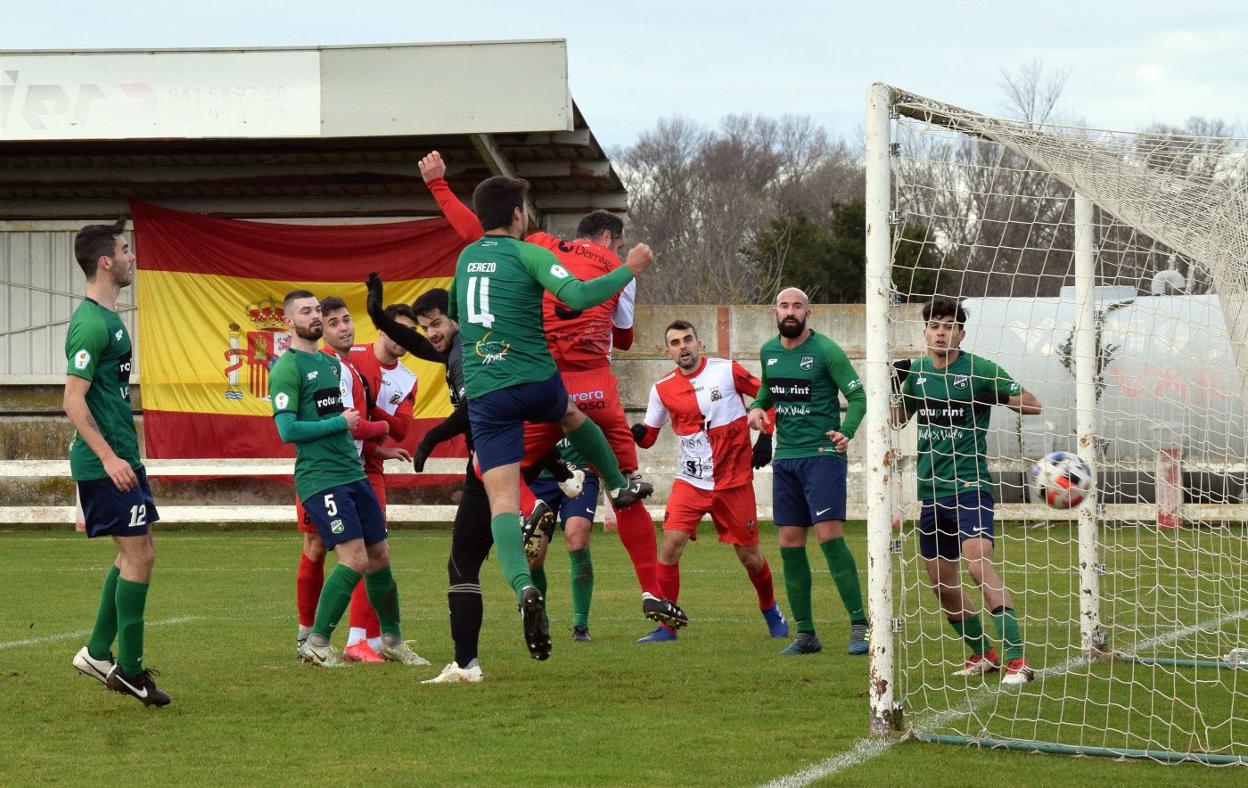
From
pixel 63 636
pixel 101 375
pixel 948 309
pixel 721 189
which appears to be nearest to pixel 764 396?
pixel 948 309

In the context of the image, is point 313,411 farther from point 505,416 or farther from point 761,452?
point 761,452

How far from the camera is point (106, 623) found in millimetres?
7121

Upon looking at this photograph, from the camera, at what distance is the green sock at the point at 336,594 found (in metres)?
8.14

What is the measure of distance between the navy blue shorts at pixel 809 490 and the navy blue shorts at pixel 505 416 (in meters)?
2.61

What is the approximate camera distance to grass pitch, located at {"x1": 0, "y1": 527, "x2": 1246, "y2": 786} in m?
5.66

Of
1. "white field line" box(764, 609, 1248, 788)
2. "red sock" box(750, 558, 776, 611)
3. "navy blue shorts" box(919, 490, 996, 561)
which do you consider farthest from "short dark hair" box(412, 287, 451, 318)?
"white field line" box(764, 609, 1248, 788)

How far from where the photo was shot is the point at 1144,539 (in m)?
12.2

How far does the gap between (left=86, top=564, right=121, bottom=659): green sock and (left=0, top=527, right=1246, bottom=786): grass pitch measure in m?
0.27

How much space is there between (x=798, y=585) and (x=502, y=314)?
10.5 ft

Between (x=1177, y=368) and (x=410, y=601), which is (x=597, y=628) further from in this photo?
(x=1177, y=368)

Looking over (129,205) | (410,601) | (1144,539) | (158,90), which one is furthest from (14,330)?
(1144,539)

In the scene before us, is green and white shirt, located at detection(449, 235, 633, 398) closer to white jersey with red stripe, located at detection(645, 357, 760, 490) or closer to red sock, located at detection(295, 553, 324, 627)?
red sock, located at detection(295, 553, 324, 627)

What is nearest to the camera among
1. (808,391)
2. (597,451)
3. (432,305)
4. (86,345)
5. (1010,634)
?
(86,345)

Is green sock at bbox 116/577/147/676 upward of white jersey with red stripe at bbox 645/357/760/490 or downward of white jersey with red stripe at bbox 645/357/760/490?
downward
